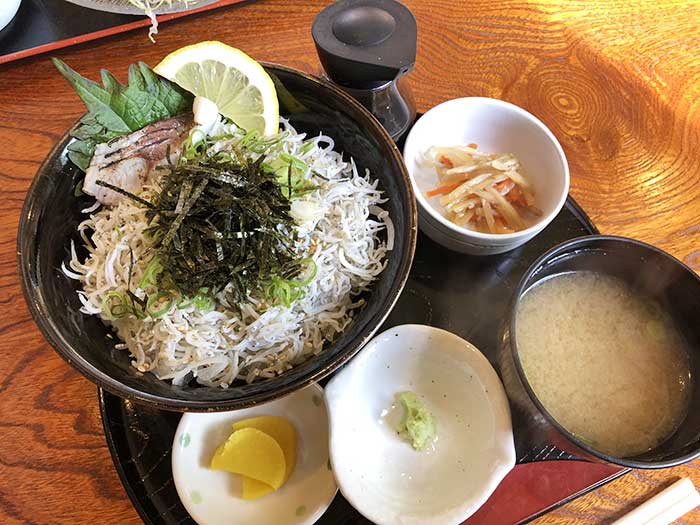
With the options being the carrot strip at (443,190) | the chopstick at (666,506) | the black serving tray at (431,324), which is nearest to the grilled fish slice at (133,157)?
the black serving tray at (431,324)

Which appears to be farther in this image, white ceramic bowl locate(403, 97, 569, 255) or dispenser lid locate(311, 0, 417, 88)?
white ceramic bowl locate(403, 97, 569, 255)

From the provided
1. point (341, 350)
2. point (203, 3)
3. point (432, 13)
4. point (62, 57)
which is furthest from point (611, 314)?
point (62, 57)

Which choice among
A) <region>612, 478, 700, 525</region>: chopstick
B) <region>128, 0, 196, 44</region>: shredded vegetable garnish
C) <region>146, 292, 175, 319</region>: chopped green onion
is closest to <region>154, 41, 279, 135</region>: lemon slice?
<region>146, 292, 175, 319</region>: chopped green onion

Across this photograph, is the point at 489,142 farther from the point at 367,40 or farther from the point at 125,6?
the point at 125,6

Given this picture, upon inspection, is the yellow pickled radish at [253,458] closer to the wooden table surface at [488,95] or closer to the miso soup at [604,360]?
the wooden table surface at [488,95]

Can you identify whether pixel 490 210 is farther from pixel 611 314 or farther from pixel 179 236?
pixel 179 236

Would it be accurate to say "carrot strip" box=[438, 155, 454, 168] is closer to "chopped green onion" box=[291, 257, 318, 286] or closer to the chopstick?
"chopped green onion" box=[291, 257, 318, 286]
